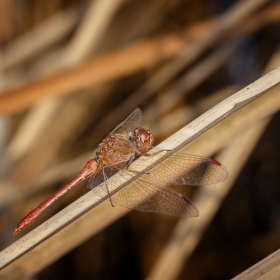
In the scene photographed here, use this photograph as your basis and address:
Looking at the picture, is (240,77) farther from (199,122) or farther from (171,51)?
(199,122)

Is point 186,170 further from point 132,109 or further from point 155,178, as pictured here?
point 132,109

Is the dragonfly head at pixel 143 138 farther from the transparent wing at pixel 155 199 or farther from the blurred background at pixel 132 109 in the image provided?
the blurred background at pixel 132 109

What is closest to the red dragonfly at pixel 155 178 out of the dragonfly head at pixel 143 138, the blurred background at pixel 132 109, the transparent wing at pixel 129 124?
the dragonfly head at pixel 143 138

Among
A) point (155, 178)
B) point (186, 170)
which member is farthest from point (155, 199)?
point (186, 170)

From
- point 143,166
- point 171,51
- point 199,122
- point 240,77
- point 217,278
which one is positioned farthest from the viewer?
point 240,77

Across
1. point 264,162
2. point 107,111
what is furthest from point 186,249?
point 107,111
